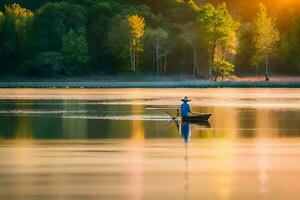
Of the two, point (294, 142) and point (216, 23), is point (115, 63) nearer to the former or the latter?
point (216, 23)

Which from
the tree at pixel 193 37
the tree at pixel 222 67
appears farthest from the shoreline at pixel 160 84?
the tree at pixel 193 37

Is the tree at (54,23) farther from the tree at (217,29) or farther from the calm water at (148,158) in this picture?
the calm water at (148,158)

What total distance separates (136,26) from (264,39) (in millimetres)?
18742

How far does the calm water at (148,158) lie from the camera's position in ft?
60.6

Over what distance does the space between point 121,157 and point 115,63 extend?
85.8 m

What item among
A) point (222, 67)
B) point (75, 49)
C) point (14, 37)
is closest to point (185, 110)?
point (222, 67)

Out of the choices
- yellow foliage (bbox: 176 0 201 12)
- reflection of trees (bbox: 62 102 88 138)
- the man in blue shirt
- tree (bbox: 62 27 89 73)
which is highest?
yellow foliage (bbox: 176 0 201 12)

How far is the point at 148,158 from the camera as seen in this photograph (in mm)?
24578

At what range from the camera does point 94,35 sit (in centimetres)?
11194

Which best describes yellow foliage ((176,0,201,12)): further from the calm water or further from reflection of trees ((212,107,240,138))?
the calm water

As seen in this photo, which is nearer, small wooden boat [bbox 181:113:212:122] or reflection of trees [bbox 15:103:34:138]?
reflection of trees [bbox 15:103:34:138]

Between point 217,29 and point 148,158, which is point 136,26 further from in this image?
point 148,158

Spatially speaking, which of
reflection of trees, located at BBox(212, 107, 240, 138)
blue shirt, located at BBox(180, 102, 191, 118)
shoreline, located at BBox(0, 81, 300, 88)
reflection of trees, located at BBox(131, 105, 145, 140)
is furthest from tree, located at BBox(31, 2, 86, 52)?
blue shirt, located at BBox(180, 102, 191, 118)

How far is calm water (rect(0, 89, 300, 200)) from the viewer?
18.5 metres
